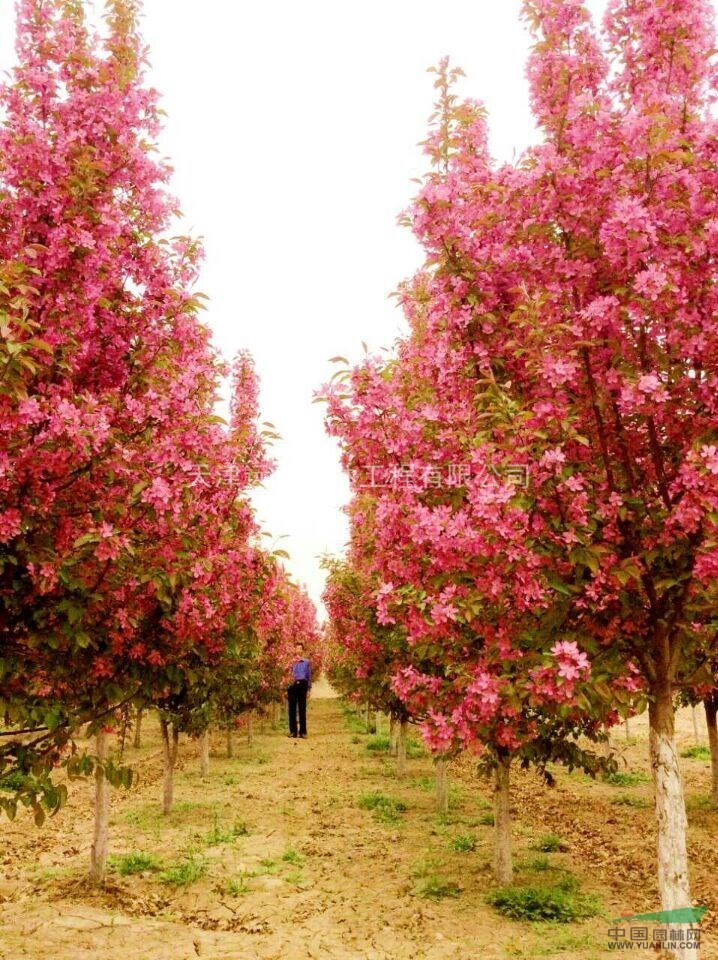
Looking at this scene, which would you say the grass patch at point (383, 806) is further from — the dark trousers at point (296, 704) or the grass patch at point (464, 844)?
the dark trousers at point (296, 704)

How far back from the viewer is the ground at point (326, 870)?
23.6 feet

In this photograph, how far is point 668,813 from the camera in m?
4.66

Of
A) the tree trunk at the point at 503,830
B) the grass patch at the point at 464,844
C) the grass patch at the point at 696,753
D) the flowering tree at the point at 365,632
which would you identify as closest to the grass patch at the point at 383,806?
the flowering tree at the point at 365,632

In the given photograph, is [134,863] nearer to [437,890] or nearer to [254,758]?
[437,890]

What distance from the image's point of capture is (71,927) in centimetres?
749

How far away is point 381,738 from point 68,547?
20787 millimetres

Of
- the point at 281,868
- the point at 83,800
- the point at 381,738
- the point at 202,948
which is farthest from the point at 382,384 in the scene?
the point at 381,738

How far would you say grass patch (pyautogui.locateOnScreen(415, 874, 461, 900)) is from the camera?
8.53 meters

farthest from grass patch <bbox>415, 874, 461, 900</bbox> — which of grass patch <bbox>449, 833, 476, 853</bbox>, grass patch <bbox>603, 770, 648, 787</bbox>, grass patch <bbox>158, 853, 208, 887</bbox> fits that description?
grass patch <bbox>603, 770, 648, 787</bbox>

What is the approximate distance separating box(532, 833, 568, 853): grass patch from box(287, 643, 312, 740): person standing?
1326 centimetres

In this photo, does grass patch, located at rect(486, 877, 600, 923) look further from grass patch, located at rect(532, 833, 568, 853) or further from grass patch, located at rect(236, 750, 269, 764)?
grass patch, located at rect(236, 750, 269, 764)

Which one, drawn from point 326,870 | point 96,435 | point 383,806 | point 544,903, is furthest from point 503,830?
point 96,435

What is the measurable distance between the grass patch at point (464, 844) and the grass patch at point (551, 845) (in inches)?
36.1

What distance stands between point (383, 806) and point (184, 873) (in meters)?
5.04
